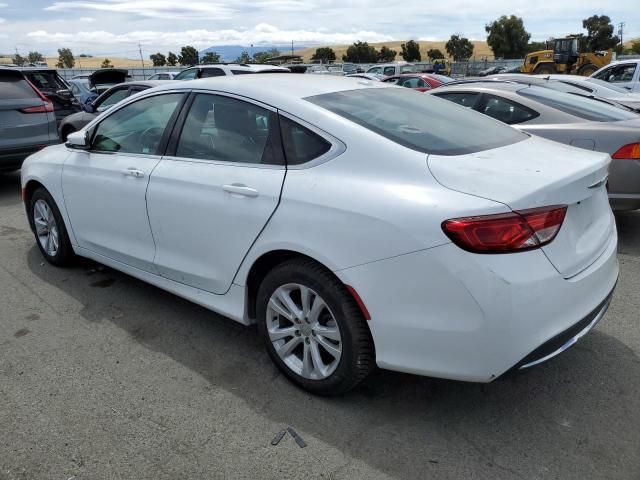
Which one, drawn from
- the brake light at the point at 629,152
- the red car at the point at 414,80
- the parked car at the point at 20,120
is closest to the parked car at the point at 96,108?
the parked car at the point at 20,120

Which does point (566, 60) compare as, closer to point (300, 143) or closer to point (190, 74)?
point (190, 74)

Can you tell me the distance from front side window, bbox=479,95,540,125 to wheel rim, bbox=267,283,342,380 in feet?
12.9

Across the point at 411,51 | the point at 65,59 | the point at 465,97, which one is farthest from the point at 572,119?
the point at 65,59

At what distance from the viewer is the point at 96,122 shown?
4191mm

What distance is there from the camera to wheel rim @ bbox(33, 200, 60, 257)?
4691 mm

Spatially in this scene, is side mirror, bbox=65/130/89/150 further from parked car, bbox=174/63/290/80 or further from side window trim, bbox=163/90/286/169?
parked car, bbox=174/63/290/80

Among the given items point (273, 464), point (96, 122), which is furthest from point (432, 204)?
point (96, 122)

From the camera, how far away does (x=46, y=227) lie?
15.8ft

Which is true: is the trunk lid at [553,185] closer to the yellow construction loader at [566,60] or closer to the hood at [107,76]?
the hood at [107,76]

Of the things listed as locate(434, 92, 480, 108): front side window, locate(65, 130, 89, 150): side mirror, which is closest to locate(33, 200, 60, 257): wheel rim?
locate(65, 130, 89, 150): side mirror

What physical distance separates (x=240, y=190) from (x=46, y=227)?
2.71m

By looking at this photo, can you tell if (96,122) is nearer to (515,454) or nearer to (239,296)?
(239,296)

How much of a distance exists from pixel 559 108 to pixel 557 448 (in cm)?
413

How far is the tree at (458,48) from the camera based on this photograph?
81188 mm
